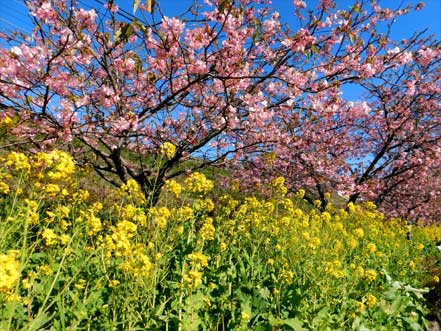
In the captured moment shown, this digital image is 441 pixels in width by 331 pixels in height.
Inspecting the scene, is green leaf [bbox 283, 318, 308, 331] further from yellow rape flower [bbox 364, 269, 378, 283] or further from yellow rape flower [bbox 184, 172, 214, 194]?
yellow rape flower [bbox 184, 172, 214, 194]

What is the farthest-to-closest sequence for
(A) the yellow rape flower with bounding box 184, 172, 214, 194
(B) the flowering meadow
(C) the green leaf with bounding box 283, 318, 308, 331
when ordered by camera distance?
1. (A) the yellow rape flower with bounding box 184, 172, 214, 194
2. (C) the green leaf with bounding box 283, 318, 308, 331
3. (B) the flowering meadow

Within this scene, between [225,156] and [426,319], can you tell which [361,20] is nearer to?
[225,156]

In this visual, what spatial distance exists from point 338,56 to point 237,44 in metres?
1.80

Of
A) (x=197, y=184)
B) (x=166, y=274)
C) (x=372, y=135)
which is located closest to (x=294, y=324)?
(x=166, y=274)

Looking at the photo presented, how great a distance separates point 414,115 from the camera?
10.0 m

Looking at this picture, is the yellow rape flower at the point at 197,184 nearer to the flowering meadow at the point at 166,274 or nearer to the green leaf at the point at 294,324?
the flowering meadow at the point at 166,274

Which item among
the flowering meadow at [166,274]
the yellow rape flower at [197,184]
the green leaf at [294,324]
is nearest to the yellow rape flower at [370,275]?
the flowering meadow at [166,274]

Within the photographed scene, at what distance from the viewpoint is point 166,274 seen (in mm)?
3400

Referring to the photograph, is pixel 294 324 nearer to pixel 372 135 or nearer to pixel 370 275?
pixel 370 275

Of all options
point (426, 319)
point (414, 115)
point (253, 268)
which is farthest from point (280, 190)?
point (414, 115)

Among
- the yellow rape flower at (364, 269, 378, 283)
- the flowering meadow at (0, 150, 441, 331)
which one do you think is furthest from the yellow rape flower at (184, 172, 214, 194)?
the yellow rape flower at (364, 269, 378, 283)

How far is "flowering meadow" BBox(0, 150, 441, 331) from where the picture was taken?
93.8 inches

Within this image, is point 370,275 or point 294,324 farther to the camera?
point 370,275

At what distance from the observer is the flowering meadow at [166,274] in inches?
93.8
